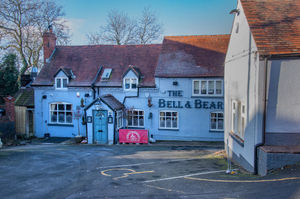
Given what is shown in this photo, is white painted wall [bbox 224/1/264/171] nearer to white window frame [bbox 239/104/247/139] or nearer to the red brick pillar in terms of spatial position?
white window frame [bbox 239/104/247/139]

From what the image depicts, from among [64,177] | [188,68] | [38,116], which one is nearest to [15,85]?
[38,116]

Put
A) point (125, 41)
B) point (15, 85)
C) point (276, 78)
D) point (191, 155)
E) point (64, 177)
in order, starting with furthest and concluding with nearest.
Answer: point (125, 41) → point (15, 85) → point (191, 155) → point (64, 177) → point (276, 78)

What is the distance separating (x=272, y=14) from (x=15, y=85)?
29.4m

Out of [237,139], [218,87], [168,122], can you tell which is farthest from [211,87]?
[237,139]

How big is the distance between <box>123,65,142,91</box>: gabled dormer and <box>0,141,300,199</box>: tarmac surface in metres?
6.09

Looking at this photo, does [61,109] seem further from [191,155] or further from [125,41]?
[125,41]

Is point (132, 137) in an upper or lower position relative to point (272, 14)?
lower

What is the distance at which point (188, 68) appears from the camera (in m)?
22.0

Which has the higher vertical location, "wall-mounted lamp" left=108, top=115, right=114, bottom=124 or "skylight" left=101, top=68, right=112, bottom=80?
"skylight" left=101, top=68, right=112, bottom=80

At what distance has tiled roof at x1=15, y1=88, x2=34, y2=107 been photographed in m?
25.2

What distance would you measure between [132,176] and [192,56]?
46.6 feet

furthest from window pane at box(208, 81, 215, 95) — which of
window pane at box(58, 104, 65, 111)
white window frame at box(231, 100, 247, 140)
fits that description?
window pane at box(58, 104, 65, 111)

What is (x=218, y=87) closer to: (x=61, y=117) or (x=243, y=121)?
(x=243, y=121)

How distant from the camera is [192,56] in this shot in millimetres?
22891
